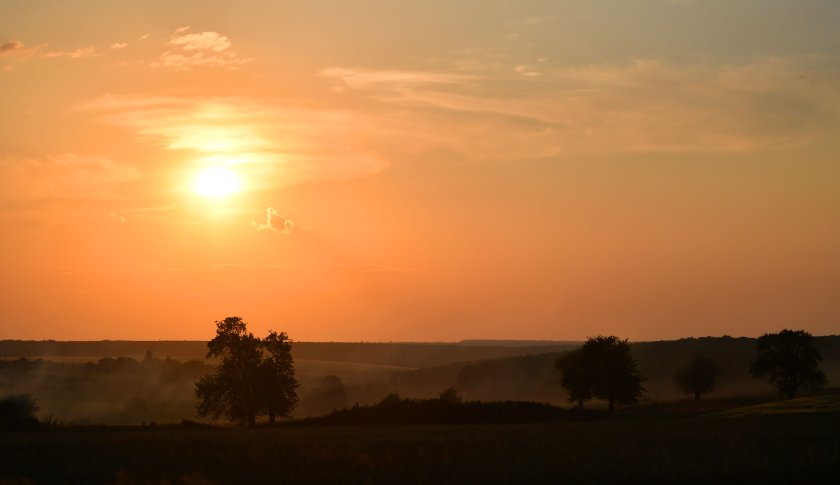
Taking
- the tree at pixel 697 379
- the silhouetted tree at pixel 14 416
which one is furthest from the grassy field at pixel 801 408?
the tree at pixel 697 379

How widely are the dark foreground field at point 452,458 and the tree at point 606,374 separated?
55.4 meters

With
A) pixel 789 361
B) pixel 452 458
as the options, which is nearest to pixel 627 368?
pixel 789 361

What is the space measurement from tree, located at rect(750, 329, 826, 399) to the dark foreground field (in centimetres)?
6310

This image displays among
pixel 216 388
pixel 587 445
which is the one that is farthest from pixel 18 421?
pixel 587 445

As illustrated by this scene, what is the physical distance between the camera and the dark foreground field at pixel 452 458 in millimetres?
34438

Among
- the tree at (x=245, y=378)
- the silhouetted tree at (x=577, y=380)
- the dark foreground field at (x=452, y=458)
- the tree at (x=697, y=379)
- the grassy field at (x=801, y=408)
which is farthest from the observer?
the tree at (x=697, y=379)

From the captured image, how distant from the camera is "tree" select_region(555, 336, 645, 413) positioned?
369 ft

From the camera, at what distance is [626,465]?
36531 millimetres

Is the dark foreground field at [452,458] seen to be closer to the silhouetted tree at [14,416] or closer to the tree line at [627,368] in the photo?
the silhouetted tree at [14,416]

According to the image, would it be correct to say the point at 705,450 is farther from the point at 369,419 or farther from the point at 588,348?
the point at 588,348

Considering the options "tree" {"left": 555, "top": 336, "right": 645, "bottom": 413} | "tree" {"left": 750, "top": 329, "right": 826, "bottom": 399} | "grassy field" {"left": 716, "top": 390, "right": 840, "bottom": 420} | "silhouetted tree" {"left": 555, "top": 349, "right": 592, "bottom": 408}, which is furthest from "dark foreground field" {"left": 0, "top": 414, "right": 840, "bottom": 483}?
"tree" {"left": 750, "top": 329, "right": 826, "bottom": 399}

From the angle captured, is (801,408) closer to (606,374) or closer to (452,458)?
(606,374)

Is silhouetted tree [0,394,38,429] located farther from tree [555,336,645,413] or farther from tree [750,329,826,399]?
tree [750,329,826,399]

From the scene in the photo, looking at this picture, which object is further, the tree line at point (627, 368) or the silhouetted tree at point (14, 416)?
the tree line at point (627, 368)
